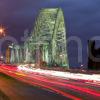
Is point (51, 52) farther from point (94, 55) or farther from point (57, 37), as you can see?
point (94, 55)

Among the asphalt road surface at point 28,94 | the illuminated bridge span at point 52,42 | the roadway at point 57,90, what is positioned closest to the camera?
the asphalt road surface at point 28,94

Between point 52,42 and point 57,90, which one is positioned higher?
point 52,42

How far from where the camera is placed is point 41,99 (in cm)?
2833

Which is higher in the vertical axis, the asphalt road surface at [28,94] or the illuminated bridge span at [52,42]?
the illuminated bridge span at [52,42]

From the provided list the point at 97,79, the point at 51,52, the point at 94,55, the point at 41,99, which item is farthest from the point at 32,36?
the point at 41,99

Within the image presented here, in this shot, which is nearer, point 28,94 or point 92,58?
point 28,94

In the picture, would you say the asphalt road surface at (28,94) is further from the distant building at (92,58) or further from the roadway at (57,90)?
the distant building at (92,58)

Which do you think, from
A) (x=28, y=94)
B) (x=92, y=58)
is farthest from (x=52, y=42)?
(x=28, y=94)

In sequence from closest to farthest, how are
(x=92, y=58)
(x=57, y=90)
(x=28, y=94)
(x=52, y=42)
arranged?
(x=28, y=94) < (x=57, y=90) < (x=92, y=58) < (x=52, y=42)

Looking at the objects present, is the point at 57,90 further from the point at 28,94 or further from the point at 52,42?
the point at 52,42

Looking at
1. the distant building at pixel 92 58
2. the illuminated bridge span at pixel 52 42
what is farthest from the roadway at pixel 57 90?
the illuminated bridge span at pixel 52 42

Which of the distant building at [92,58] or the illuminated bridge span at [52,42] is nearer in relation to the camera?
the distant building at [92,58]

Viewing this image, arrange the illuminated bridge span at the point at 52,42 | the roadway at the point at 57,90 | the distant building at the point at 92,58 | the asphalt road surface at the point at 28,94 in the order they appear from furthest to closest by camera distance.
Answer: the illuminated bridge span at the point at 52,42, the distant building at the point at 92,58, the roadway at the point at 57,90, the asphalt road surface at the point at 28,94

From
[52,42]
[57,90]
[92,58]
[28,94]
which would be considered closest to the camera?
[28,94]
